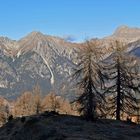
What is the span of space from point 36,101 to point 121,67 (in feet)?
181

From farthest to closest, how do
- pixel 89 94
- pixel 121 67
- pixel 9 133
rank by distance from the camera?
pixel 121 67
pixel 89 94
pixel 9 133

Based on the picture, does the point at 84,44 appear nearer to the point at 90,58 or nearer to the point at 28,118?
the point at 90,58

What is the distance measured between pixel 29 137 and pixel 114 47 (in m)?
22.4

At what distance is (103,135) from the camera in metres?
35.6

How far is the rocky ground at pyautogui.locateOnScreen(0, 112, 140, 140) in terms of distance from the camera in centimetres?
3444

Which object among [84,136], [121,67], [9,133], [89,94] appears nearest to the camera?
[84,136]

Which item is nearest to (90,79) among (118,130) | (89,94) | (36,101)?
(89,94)

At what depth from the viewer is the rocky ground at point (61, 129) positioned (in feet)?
113

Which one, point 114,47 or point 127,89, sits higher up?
point 114,47

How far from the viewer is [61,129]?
36.4 metres

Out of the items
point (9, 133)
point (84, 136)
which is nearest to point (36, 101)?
point (9, 133)

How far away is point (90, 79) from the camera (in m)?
49.0

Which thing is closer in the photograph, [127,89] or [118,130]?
[118,130]

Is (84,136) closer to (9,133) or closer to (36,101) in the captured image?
(9,133)
